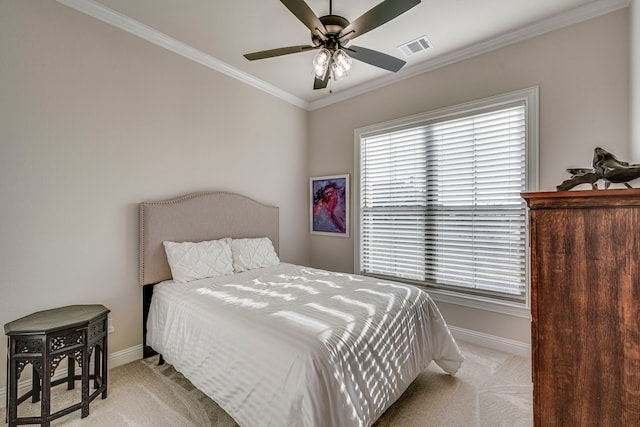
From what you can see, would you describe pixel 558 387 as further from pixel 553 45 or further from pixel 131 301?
pixel 131 301

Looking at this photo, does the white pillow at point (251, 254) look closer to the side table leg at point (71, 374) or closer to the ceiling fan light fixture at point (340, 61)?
the side table leg at point (71, 374)

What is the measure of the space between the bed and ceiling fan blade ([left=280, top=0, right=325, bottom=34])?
1.85 meters

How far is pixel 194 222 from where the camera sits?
9.84ft

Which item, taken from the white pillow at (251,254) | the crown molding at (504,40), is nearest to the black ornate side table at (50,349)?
the white pillow at (251,254)

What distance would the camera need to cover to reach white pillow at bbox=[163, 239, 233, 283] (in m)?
2.65

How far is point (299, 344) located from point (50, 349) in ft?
5.18

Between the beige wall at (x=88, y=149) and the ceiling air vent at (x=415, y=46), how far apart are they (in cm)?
202

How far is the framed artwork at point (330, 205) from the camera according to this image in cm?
402

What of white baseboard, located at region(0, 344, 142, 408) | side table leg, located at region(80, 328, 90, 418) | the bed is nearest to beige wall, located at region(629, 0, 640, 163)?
the bed

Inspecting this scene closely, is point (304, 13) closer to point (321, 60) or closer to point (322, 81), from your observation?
point (321, 60)

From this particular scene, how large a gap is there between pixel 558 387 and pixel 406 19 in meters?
2.72

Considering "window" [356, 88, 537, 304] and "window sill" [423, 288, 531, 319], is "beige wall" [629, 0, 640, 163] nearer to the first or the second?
"window" [356, 88, 537, 304]

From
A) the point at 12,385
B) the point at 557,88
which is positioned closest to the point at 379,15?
the point at 557,88

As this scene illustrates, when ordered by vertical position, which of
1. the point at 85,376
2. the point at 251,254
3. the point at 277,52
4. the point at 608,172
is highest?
the point at 277,52
